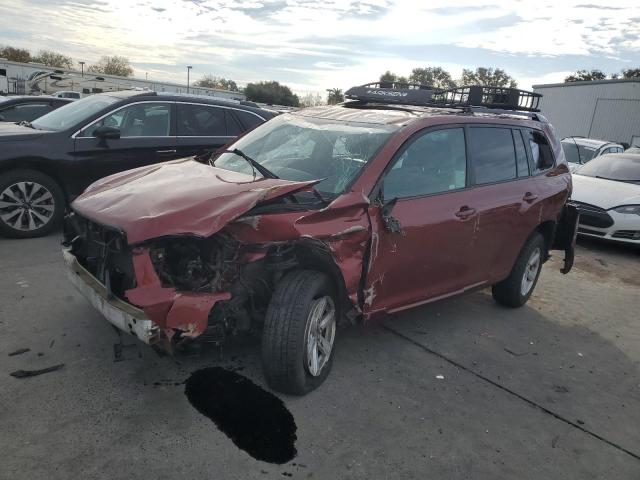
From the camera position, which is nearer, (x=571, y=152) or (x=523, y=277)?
(x=523, y=277)

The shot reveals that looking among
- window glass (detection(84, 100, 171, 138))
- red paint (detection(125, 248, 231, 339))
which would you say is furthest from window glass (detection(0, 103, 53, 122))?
red paint (detection(125, 248, 231, 339))

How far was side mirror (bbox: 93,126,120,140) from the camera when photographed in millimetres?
6105

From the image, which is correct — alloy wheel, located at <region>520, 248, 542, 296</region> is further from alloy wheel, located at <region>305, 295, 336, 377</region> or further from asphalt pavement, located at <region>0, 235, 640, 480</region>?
alloy wheel, located at <region>305, 295, 336, 377</region>

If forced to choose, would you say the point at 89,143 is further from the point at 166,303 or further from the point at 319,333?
the point at 319,333

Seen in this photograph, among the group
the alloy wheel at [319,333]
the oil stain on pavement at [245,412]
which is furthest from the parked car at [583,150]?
the oil stain on pavement at [245,412]

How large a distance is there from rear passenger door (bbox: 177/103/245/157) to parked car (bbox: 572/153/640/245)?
5510 millimetres

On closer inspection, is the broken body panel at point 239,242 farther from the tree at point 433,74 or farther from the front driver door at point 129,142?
the tree at point 433,74

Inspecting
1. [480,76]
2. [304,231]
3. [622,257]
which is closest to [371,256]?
[304,231]

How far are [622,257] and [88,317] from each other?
25.5 ft

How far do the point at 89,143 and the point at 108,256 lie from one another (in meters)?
3.65

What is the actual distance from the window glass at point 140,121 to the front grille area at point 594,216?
6312mm

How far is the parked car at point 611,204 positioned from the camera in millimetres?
8188

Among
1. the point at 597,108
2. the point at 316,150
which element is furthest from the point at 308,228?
the point at 597,108

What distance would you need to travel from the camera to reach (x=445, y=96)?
18.4 ft
